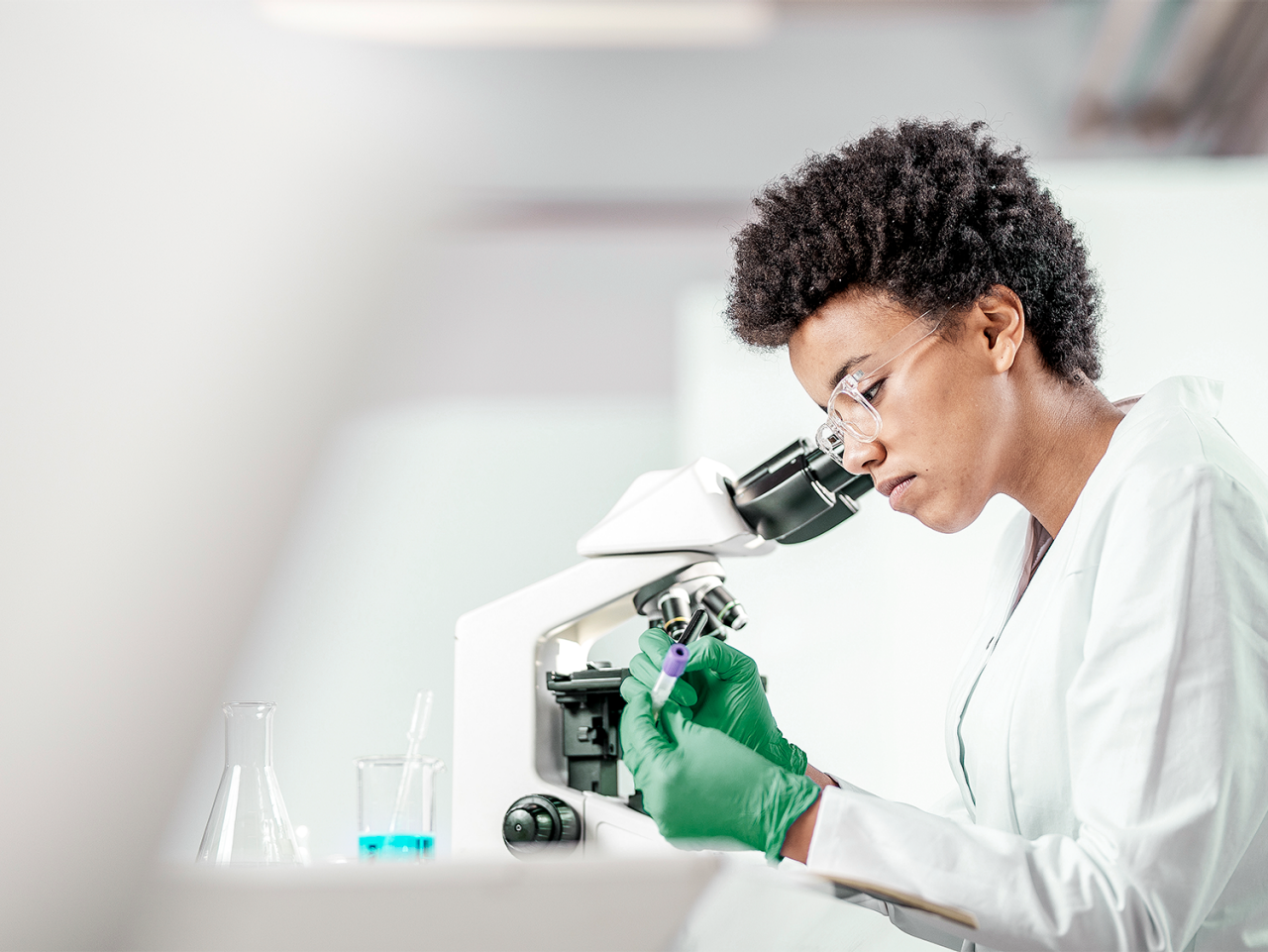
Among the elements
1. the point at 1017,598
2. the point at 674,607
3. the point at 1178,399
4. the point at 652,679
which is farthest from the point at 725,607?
the point at 1178,399

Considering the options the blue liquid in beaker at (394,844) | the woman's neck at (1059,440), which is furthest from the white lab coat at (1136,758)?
the blue liquid in beaker at (394,844)

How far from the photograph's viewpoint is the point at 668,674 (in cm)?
95

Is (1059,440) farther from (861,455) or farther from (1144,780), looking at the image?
(1144,780)

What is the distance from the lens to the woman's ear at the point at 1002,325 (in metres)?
1.05

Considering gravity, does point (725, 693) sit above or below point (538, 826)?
above

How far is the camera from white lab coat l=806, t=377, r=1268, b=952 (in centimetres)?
74

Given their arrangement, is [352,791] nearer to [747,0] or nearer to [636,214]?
[636,214]

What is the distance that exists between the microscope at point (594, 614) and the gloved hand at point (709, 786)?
0.50 feet

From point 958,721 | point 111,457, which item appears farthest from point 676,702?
point 111,457

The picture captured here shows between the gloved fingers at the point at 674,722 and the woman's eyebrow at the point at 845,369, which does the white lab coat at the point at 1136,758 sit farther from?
the woman's eyebrow at the point at 845,369

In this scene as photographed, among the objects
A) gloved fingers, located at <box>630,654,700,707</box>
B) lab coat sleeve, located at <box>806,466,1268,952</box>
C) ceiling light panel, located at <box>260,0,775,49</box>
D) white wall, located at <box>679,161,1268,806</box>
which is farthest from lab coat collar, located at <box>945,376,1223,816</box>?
ceiling light panel, located at <box>260,0,775,49</box>

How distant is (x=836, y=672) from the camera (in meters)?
1.83

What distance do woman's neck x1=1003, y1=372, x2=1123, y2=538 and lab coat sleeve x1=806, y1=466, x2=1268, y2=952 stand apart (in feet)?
0.77

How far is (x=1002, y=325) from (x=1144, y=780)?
50cm
